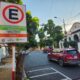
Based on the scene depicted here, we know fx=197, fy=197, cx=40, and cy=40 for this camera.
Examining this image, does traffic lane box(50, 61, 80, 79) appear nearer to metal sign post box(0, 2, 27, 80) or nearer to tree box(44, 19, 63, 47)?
metal sign post box(0, 2, 27, 80)

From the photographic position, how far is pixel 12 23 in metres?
5.14

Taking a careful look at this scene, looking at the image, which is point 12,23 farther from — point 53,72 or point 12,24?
point 53,72

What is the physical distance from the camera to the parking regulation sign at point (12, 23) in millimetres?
5031

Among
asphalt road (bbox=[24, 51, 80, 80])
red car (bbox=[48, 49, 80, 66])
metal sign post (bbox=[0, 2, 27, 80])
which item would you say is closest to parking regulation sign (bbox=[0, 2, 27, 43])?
metal sign post (bbox=[0, 2, 27, 80])

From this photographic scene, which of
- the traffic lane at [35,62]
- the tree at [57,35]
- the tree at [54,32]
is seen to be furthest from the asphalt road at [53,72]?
the tree at [54,32]

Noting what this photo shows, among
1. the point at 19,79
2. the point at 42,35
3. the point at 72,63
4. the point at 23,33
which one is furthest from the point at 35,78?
the point at 42,35

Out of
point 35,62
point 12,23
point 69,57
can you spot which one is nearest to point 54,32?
point 35,62

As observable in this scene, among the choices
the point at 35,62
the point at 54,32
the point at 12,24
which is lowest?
the point at 35,62

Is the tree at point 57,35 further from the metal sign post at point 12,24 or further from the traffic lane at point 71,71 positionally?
the metal sign post at point 12,24

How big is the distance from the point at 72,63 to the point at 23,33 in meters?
12.4

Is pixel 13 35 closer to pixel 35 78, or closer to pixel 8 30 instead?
pixel 8 30

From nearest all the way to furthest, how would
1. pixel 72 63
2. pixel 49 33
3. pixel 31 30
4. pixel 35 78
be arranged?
pixel 35 78, pixel 72 63, pixel 31 30, pixel 49 33

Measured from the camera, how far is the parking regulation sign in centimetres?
503

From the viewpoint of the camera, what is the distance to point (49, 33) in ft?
→ 241
